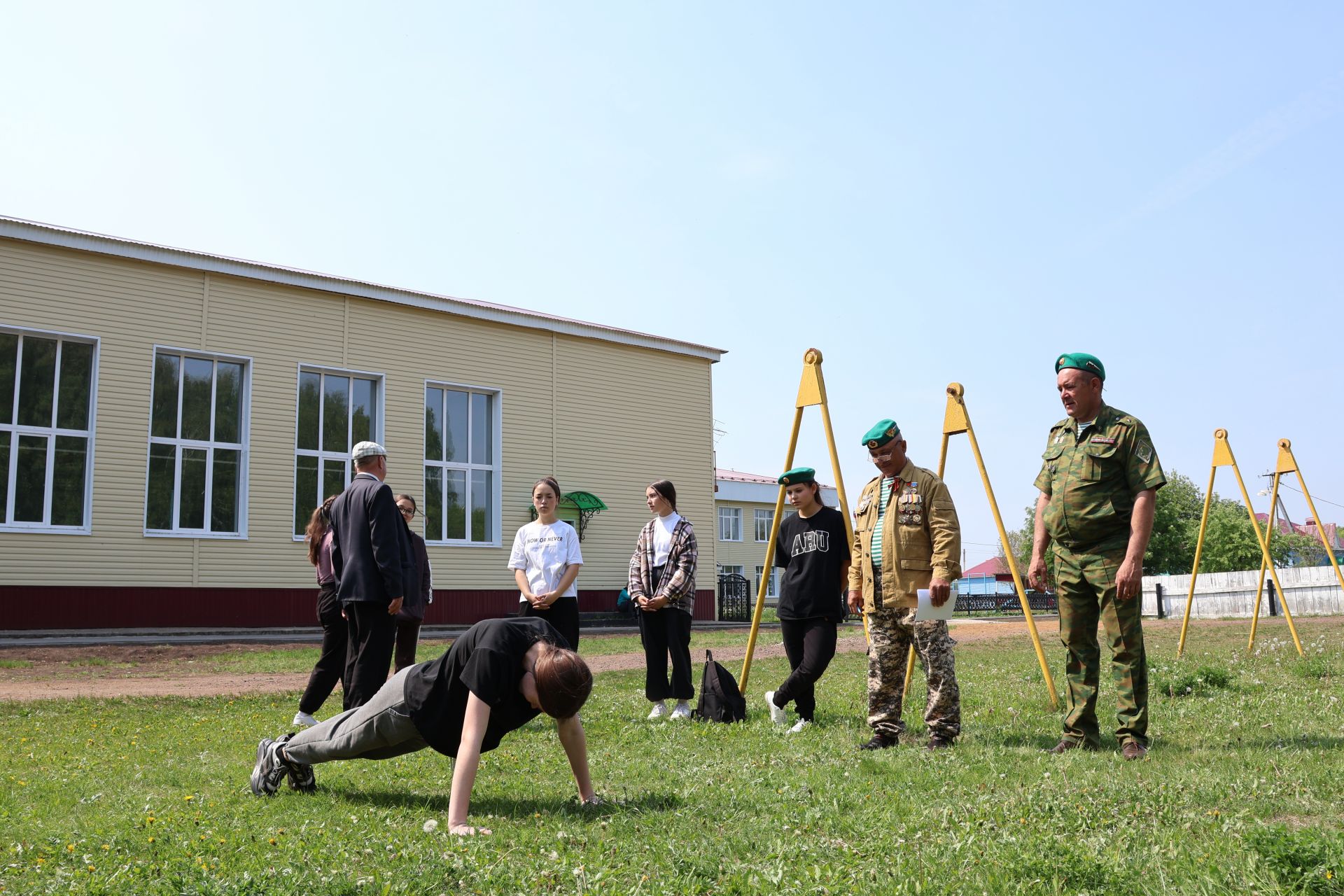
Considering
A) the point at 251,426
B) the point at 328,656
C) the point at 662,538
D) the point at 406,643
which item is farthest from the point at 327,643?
the point at 251,426

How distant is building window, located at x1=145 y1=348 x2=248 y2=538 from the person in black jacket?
675 inches

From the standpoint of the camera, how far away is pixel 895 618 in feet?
22.0

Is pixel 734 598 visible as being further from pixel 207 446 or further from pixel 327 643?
pixel 327 643

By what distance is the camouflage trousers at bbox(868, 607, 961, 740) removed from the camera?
6.47 meters

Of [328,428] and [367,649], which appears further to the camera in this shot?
[328,428]

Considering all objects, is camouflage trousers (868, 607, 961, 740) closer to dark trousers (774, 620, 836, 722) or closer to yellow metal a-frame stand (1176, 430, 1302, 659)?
dark trousers (774, 620, 836, 722)

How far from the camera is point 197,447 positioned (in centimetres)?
2300

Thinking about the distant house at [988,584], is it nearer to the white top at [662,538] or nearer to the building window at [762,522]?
the building window at [762,522]

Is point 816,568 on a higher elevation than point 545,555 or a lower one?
lower

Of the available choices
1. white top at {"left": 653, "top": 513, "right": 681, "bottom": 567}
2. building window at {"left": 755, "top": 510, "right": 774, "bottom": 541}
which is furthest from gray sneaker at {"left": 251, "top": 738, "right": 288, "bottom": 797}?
building window at {"left": 755, "top": 510, "right": 774, "bottom": 541}

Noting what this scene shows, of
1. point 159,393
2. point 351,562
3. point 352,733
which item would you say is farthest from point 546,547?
point 159,393

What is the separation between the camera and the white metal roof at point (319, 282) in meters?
21.2

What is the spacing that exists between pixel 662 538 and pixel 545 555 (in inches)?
36.9

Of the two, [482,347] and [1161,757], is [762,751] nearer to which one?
[1161,757]
